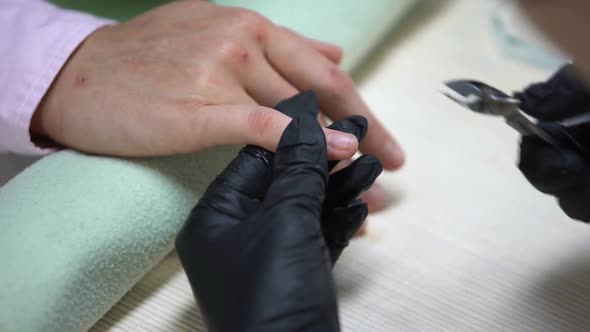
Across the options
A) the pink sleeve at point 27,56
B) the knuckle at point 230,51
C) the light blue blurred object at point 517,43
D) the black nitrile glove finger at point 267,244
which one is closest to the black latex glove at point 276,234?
the black nitrile glove finger at point 267,244

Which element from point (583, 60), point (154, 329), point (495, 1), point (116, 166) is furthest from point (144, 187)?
point (495, 1)

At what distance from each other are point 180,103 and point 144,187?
0.10 m

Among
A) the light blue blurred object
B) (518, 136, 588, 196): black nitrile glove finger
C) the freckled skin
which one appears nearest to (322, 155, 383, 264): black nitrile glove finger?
(518, 136, 588, 196): black nitrile glove finger

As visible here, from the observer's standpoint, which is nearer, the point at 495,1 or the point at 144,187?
the point at 144,187

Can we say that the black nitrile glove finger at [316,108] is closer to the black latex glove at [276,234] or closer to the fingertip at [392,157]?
the black latex glove at [276,234]

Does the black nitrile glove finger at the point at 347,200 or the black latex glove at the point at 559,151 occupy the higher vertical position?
the black latex glove at the point at 559,151

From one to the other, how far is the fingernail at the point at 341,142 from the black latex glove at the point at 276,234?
12mm

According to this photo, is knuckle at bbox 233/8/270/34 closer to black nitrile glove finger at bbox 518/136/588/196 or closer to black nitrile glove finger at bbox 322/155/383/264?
black nitrile glove finger at bbox 322/155/383/264

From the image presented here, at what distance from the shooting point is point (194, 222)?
495 mm

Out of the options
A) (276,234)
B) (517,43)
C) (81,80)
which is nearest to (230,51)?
(81,80)

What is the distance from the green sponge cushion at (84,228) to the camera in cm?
49

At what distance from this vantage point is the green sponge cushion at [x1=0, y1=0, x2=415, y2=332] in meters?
0.49

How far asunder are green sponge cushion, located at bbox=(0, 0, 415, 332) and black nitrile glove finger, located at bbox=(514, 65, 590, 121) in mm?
354

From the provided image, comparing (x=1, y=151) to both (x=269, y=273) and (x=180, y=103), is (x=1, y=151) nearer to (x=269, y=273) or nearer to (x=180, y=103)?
(x=180, y=103)
